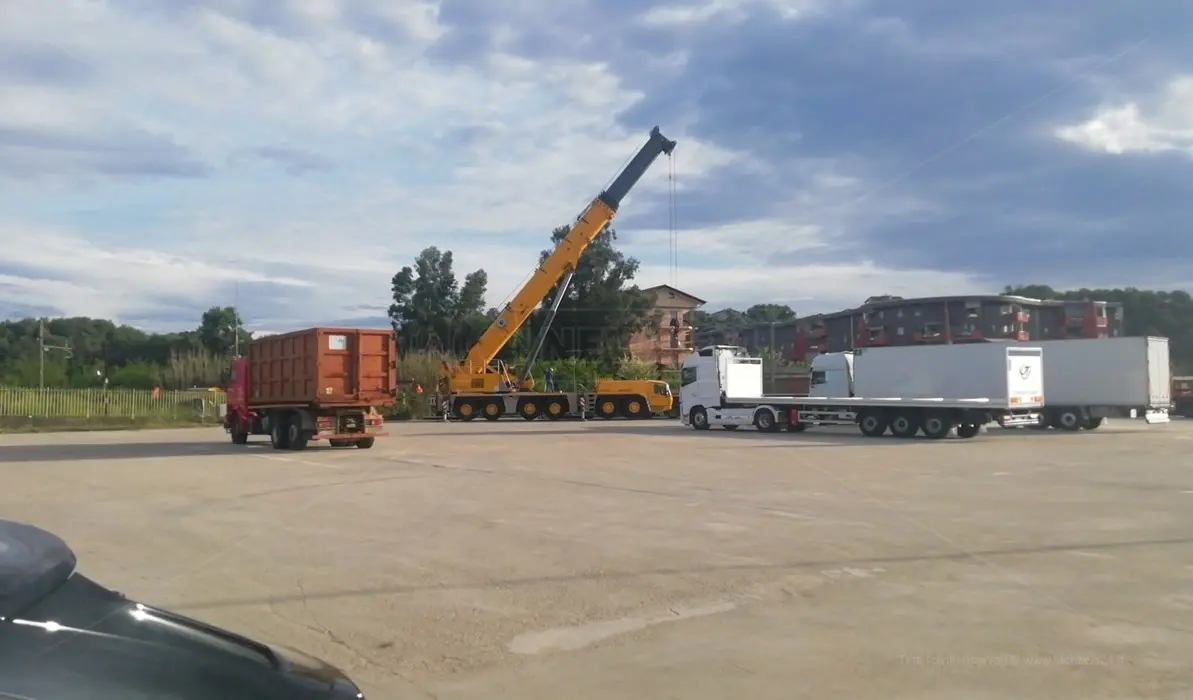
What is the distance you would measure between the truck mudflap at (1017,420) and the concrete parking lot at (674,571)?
11.6m

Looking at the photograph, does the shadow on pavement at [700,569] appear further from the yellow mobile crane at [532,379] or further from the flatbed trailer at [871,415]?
the yellow mobile crane at [532,379]

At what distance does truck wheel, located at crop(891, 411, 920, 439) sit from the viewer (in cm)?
3142

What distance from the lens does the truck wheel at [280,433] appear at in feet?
88.9

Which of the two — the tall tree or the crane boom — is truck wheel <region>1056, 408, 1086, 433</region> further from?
the tall tree

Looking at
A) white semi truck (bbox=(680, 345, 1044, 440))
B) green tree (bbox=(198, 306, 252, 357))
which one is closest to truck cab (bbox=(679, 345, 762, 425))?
white semi truck (bbox=(680, 345, 1044, 440))

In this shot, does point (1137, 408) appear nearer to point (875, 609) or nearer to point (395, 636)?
point (875, 609)

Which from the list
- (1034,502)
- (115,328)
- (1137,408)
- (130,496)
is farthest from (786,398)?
(115,328)

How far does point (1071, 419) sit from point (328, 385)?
26.3 m

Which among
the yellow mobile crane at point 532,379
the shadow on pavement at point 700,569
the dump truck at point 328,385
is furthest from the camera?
the yellow mobile crane at point 532,379

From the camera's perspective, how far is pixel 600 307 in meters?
72.3

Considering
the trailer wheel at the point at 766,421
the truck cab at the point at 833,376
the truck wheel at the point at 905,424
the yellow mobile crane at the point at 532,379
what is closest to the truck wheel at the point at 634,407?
the yellow mobile crane at the point at 532,379

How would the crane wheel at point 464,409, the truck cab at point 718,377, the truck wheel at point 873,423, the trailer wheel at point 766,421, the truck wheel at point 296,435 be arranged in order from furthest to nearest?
1. the crane wheel at point 464,409
2. the truck cab at point 718,377
3. the trailer wheel at point 766,421
4. the truck wheel at point 873,423
5. the truck wheel at point 296,435

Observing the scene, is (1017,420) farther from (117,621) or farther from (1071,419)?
(117,621)

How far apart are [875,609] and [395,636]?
3.77 metres
